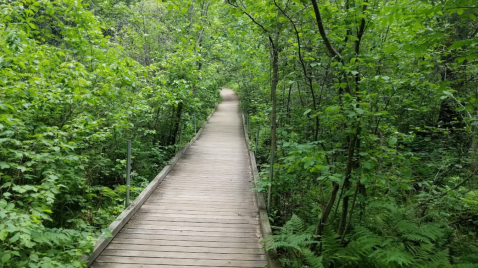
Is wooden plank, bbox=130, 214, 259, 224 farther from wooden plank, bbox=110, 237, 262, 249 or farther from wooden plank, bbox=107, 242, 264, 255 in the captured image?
wooden plank, bbox=107, 242, 264, 255

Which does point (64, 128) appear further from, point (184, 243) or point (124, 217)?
point (184, 243)

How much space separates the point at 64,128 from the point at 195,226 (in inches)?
105

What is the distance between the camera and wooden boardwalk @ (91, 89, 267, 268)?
3.83 metres

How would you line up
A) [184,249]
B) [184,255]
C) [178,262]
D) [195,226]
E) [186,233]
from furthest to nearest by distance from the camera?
1. [195,226]
2. [186,233]
3. [184,249]
4. [184,255]
5. [178,262]

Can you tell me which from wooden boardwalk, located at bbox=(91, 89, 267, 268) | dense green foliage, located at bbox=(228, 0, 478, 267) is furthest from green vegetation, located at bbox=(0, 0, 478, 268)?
wooden boardwalk, located at bbox=(91, 89, 267, 268)

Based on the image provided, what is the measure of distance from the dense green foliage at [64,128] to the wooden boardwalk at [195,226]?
0.58 metres

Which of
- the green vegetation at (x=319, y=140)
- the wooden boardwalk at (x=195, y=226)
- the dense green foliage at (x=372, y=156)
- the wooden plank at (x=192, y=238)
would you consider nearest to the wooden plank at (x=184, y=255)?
the wooden boardwalk at (x=195, y=226)

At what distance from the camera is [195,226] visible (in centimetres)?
481

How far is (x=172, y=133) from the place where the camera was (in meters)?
10.4

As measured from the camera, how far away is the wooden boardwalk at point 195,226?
3.83 metres

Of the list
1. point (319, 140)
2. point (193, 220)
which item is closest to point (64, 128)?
point (193, 220)

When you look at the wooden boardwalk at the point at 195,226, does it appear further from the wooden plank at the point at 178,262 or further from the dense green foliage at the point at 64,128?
the dense green foliage at the point at 64,128

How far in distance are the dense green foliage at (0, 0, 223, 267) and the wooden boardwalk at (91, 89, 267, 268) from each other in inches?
22.8

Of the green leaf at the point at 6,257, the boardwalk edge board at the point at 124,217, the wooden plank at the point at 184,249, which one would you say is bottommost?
the wooden plank at the point at 184,249
